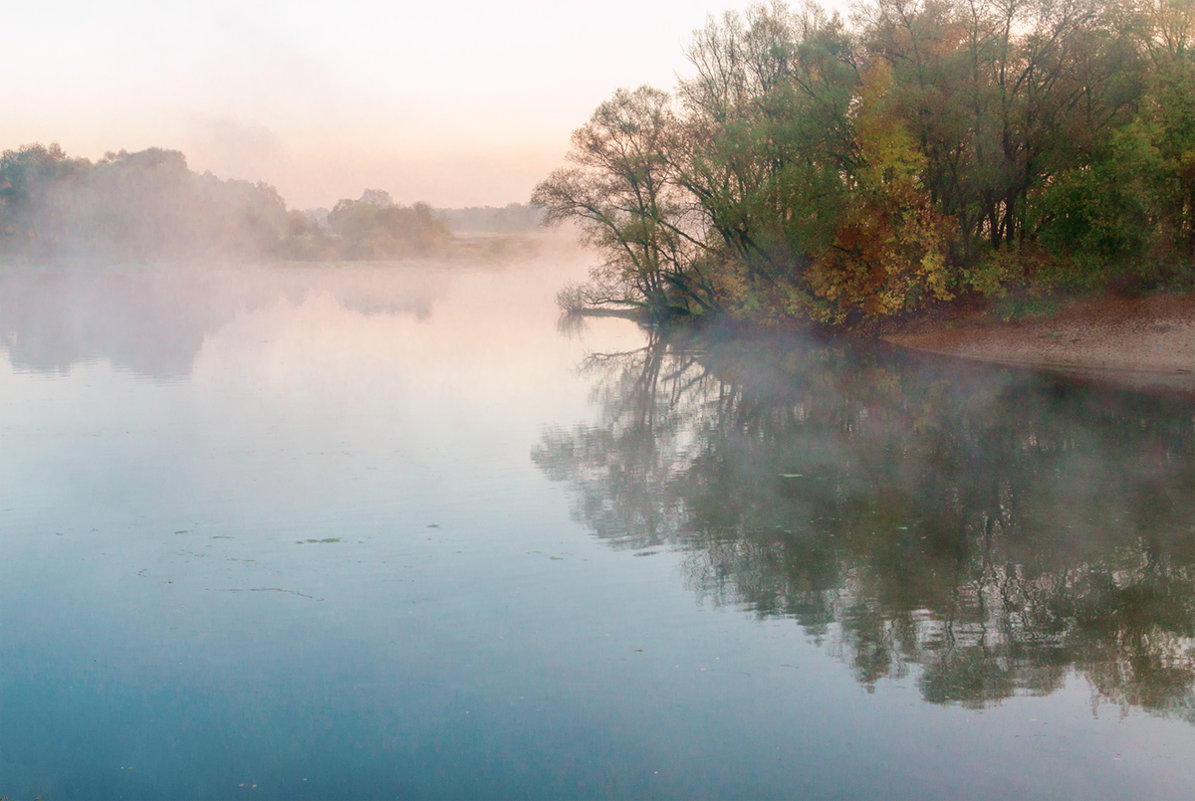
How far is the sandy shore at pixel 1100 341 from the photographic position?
30.1 metres

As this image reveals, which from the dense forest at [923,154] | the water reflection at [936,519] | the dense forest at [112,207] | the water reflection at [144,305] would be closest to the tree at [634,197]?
the dense forest at [923,154]

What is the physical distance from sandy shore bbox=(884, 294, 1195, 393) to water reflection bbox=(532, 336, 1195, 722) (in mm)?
5439

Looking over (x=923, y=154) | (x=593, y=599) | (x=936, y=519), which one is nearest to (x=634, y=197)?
(x=923, y=154)

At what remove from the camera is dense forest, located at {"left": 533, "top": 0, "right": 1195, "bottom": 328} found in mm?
33594

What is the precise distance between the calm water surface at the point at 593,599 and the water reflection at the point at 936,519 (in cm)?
6

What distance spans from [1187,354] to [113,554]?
29767 millimetres

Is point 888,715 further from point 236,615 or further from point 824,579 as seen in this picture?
point 236,615

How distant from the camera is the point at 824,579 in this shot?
11.3 m

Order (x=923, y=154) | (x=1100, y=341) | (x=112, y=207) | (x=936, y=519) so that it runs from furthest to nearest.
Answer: (x=112, y=207) → (x=923, y=154) → (x=1100, y=341) → (x=936, y=519)

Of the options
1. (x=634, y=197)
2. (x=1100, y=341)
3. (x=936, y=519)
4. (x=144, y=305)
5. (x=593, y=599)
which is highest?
(x=634, y=197)

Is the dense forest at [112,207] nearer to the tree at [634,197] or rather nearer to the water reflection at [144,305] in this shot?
the water reflection at [144,305]

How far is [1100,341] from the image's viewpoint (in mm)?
33219

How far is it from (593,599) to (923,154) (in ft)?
103

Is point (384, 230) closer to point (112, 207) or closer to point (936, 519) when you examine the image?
point (112, 207)
